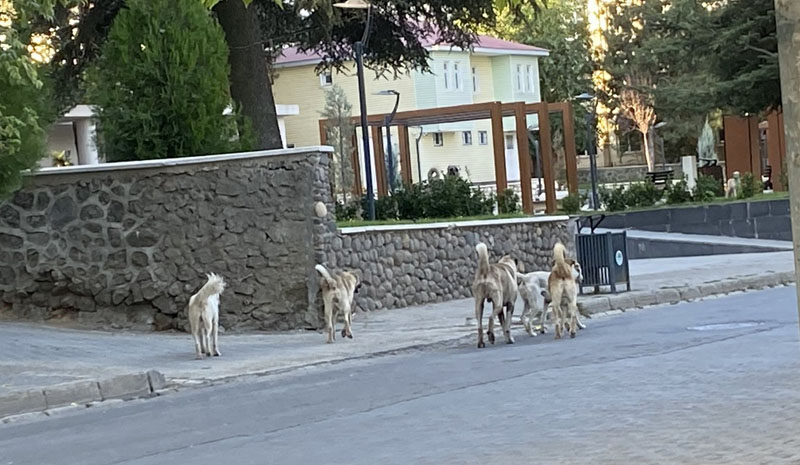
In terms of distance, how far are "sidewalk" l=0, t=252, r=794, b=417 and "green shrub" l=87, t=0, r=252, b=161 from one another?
291 centimetres

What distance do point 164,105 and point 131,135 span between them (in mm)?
663

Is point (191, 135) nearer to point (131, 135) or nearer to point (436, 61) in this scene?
point (131, 135)

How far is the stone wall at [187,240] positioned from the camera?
1590 cm

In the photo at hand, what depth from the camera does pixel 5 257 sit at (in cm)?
1619

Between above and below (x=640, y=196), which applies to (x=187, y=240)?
above

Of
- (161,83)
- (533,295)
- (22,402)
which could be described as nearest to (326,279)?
(533,295)

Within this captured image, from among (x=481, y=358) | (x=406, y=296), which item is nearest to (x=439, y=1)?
(x=406, y=296)

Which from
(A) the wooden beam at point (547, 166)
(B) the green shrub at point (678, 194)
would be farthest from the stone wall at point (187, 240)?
(B) the green shrub at point (678, 194)

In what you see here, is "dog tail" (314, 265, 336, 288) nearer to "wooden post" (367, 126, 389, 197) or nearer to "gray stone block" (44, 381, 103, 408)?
"gray stone block" (44, 381, 103, 408)

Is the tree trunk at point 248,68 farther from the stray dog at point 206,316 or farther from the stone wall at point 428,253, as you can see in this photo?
the stray dog at point 206,316

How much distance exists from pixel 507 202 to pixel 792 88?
2439 centimetres

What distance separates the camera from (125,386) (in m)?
11.4

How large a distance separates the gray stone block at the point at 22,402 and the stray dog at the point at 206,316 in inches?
106

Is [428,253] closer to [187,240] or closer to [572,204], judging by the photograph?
[187,240]
